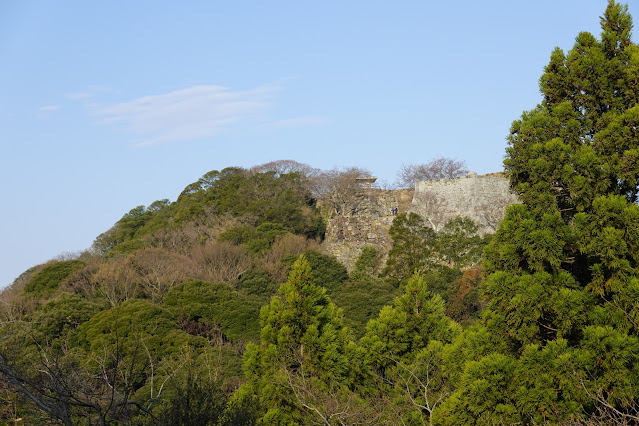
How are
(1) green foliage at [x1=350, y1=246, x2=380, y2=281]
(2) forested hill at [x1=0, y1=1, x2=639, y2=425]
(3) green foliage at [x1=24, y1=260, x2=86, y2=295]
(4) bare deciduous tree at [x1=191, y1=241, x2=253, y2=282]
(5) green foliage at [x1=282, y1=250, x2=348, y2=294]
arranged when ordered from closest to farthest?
(2) forested hill at [x1=0, y1=1, x2=639, y2=425]
(5) green foliage at [x1=282, y1=250, x2=348, y2=294]
(3) green foliage at [x1=24, y1=260, x2=86, y2=295]
(1) green foliage at [x1=350, y1=246, x2=380, y2=281]
(4) bare deciduous tree at [x1=191, y1=241, x2=253, y2=282]

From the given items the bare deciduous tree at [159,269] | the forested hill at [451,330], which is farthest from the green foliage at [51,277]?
the bare deciduous tree at [159,269]

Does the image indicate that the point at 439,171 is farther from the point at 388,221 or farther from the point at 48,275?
the point at 48,275

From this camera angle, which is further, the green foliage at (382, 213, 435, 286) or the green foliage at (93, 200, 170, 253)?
the green foliage at (93, 200, 170, 253)

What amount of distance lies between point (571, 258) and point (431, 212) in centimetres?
2510

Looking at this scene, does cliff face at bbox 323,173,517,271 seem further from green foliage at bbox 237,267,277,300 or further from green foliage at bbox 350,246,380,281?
green foliage at bbox 237,267,277,300

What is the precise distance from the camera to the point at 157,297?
3105 cm

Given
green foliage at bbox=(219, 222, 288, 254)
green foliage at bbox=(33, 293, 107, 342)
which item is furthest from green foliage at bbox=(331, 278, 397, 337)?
green foliage at bbox=(33, 293, 107, 342)

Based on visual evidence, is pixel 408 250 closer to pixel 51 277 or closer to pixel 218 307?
pixel 218 307

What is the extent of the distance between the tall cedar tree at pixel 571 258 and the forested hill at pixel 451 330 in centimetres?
2

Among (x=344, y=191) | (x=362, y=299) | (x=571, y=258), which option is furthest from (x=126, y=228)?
(x=571, y=258)

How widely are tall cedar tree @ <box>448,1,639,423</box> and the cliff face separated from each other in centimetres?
2283

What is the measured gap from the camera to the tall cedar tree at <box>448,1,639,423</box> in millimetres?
9820

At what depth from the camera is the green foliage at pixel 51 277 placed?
32.3 metres

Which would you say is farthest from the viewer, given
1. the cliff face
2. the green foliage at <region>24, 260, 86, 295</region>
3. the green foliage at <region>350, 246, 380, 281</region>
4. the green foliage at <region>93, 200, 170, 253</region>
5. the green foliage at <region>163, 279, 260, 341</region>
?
the green foliage at <region>93, 200, 170, 253</region>
